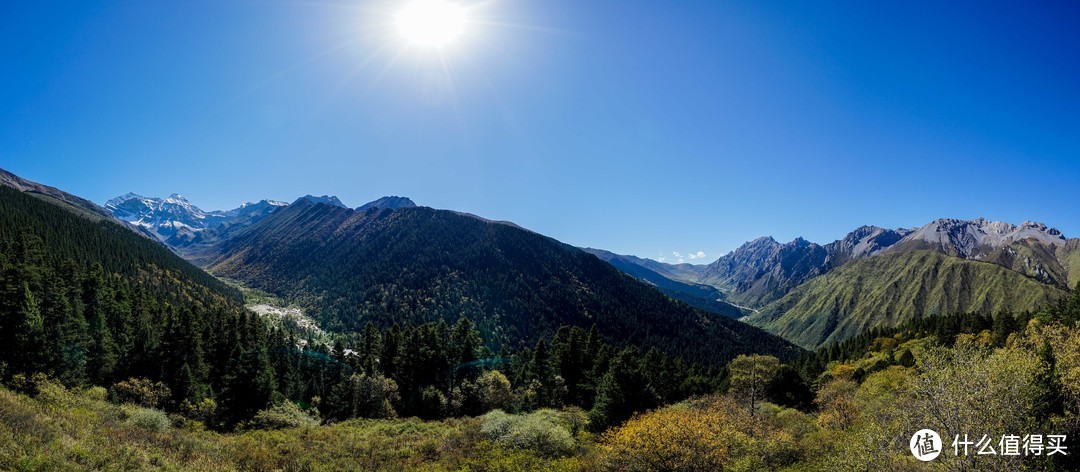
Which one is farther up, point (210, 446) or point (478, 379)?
point (210, 446)

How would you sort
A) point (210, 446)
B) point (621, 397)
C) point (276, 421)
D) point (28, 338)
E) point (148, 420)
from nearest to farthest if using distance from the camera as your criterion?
point (210, 446) < point (148, 420) < point (28, 338) < point (276, 421) < point (621, 397)

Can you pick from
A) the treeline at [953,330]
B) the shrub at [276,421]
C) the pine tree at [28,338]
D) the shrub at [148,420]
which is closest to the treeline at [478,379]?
the shrub at [276,421]

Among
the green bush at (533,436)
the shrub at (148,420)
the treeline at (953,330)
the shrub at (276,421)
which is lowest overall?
the shrub at (276,421)

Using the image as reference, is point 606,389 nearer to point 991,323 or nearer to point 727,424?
point 727,424

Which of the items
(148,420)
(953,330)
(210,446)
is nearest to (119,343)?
(148,420)

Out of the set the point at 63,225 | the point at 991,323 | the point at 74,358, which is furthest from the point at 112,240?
the point at 991,323

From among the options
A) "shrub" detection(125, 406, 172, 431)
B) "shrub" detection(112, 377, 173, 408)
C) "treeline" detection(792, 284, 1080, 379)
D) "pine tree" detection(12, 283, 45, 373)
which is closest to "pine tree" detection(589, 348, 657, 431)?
"shrub" detection(125, 406, 172, 431)

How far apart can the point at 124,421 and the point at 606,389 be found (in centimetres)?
5090

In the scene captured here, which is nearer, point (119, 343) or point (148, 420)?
point (148, 420)

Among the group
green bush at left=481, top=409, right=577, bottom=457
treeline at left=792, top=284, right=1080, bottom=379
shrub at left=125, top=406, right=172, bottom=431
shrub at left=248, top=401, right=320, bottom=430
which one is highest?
treeline at left=792, top=284, right=1080, bottom=379

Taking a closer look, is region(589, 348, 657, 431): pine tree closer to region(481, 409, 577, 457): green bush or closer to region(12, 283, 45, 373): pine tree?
region(481, 409, 577, 457): green bush

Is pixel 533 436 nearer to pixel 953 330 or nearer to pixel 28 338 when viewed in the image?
pixel 28 338

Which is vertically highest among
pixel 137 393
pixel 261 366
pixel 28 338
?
pixel 28 338

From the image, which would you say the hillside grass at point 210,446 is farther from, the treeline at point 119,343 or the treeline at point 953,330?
the treeline at point 953,330
